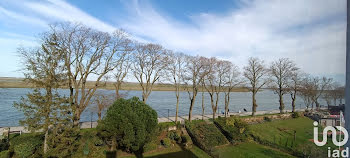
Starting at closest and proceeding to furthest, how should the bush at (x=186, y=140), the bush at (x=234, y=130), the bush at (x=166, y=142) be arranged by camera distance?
the bush at (x=166, y=142) → the bush at (x=186, y=140) → the bush at (x=234, y=130)

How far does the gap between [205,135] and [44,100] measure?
33.4 feet

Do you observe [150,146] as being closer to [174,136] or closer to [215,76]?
[174,136]

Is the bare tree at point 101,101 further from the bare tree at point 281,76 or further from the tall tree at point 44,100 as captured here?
the bare tree at point 281,76

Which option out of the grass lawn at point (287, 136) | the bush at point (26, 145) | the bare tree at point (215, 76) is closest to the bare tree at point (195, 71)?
the bare tree at point (215, 76)

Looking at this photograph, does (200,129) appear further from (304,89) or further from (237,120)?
(304,89)

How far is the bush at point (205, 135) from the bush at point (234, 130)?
50 cm

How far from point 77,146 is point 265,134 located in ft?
44.0

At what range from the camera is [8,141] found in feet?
29.3

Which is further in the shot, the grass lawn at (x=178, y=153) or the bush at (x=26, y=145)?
the grass lawn at (x=178, y=153)

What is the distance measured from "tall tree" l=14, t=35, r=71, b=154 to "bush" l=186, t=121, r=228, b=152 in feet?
27.6

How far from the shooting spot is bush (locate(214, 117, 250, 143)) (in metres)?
13.3

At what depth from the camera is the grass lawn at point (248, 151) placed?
35.8 feet

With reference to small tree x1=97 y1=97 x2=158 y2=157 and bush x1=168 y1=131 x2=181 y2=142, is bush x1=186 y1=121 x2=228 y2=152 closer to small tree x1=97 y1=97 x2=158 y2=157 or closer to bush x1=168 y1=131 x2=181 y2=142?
bush x1=168 y1=131 x2=181 y2=142

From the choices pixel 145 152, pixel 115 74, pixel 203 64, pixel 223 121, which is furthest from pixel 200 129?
pixel 115 74
